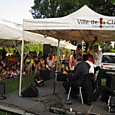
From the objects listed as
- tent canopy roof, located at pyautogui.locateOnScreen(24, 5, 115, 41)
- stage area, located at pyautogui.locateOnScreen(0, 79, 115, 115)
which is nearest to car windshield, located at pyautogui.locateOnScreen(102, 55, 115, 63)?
stage area, located at pyautogui.locateOnScreen(0, 79, 115, 115)

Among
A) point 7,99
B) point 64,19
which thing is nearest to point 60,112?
point 7,99

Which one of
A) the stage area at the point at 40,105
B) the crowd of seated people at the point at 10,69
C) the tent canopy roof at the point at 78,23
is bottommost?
the stage area at the point at 40,105

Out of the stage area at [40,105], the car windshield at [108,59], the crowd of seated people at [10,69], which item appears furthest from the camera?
the car windshield at [108,59]

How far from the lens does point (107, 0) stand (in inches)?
648

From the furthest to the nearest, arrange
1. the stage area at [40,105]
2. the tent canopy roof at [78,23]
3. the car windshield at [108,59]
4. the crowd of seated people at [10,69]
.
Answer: the car windshield at [108,59]
the crowd of seated people at [10,69]
the tent canopy roof at [78,23]
the stage area at [40,105]

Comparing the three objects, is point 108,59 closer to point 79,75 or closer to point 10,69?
point 79,75

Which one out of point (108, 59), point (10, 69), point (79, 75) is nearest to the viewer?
point (79, 75)

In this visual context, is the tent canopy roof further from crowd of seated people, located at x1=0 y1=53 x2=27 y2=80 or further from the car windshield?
the car windshield

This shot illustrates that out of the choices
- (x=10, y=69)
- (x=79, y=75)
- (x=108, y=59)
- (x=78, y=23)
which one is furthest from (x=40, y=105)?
(x=108, y=59)

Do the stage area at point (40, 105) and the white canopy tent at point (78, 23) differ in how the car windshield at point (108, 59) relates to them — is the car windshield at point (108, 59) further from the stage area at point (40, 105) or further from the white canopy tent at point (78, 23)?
the white canopy tent at point (78, 23)

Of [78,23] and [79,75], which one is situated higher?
[78,23]

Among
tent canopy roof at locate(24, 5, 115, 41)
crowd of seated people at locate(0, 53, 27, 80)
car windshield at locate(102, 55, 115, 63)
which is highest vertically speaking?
tent canopy roof at locate(24, 5, 115, 41)

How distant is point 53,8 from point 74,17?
19.0 metres

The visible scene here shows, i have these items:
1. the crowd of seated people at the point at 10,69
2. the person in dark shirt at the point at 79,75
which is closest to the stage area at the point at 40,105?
the person in dark shirt at the point at 79,75
